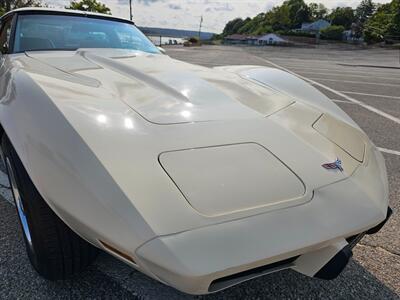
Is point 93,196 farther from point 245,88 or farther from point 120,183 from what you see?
point 245,88

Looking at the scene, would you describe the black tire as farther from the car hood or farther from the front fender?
the front fender

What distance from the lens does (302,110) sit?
1842mm

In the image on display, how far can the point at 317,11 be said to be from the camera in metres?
101

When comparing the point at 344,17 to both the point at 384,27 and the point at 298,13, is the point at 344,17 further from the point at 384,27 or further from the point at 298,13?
the point at 384,27

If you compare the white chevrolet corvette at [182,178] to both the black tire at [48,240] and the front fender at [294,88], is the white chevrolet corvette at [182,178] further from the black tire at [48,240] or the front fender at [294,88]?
the front fender at [294,88]

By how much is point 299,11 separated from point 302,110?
348ft

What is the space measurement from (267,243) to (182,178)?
0.35m

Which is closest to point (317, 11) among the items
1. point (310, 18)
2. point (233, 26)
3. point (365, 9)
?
point (310, 18)

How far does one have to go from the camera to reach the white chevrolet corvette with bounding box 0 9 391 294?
39.6 inches

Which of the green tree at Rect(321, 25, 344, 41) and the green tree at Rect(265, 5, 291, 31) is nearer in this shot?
the green tree at Rect(321, 25, 344, 41)

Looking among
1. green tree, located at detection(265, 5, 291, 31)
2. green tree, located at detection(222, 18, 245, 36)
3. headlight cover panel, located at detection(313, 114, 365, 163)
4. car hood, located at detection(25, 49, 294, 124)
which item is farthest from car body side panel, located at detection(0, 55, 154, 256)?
green tree, located at detection(222, 18, 245, 36)

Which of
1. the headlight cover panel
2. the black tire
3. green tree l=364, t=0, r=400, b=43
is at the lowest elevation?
green tree l=364, t=0, r=400, b=43

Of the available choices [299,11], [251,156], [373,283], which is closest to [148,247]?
[251,156]

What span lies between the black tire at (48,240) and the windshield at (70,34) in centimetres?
151
